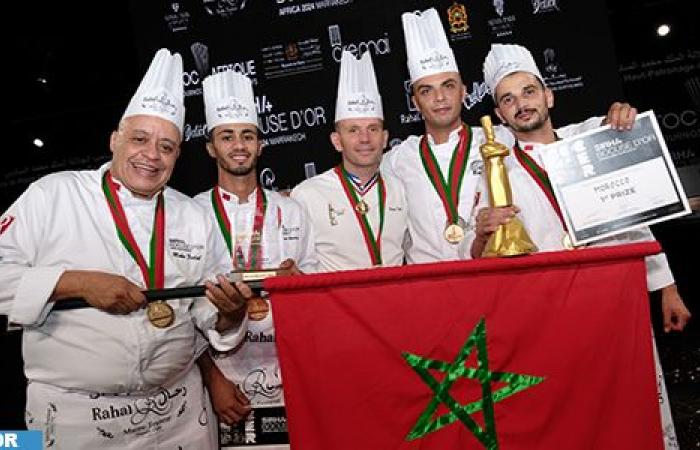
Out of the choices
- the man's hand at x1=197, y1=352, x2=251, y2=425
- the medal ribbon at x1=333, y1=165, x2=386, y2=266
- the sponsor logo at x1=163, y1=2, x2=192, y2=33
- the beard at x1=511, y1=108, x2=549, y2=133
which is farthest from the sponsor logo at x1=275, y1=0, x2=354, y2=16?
the man's hand at x1=197, y1=352, x2=251, y2=425

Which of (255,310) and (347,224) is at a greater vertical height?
(347,224)

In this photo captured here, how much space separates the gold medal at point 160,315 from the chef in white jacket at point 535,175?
1056 mm

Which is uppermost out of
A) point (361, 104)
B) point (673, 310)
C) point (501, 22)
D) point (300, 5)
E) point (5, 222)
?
point (300, 5)

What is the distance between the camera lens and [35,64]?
599 centimetres

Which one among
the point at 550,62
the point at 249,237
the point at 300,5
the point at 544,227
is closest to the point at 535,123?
the point at 544,227

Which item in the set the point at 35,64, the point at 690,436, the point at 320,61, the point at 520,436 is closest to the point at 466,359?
the point at 520,436

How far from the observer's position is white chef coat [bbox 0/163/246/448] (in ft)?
6.06

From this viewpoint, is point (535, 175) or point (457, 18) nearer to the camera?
point (535, 175)

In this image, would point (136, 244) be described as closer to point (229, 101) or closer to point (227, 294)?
point (227, 294)

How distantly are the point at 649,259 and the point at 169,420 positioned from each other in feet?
6.45

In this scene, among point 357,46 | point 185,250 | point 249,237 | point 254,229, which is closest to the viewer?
point 185,250

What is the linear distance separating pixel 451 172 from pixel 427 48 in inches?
25.8

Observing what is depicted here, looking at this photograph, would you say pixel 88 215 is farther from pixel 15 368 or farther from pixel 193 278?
pixel 15 368

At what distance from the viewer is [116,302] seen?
5.40 ft
